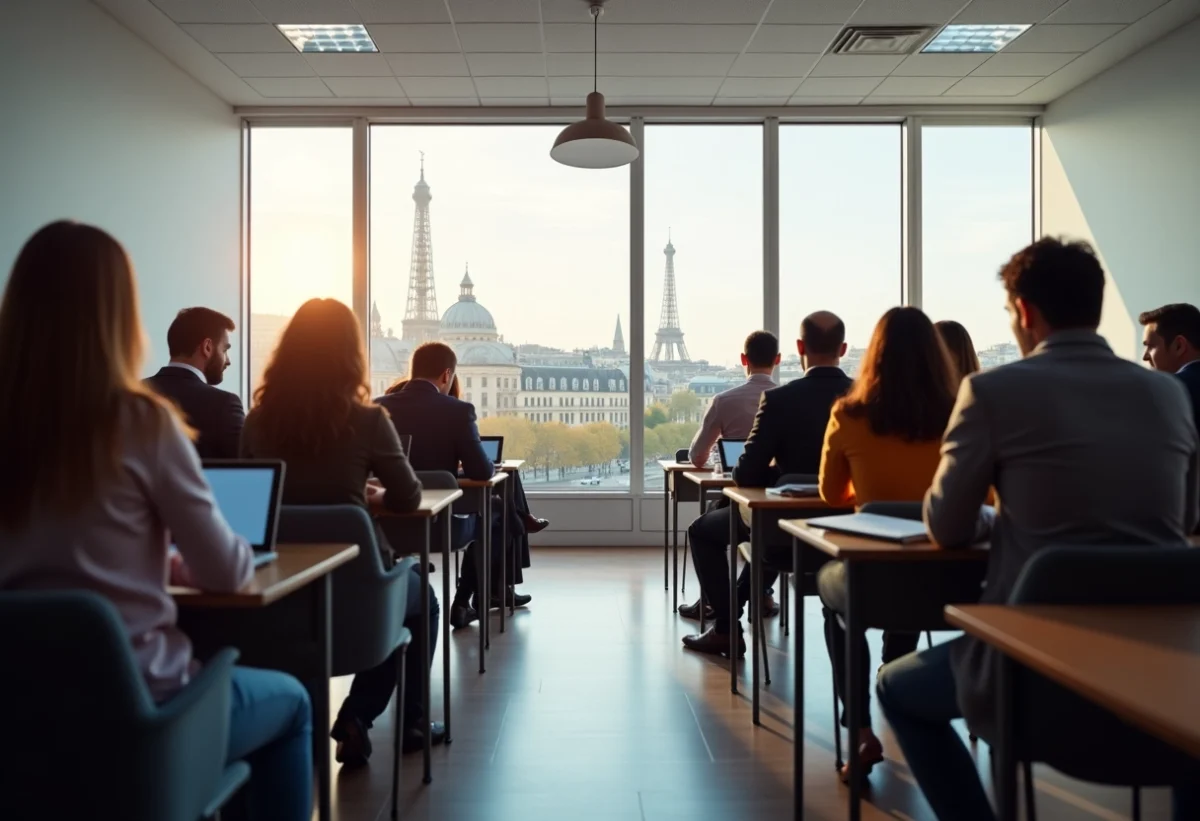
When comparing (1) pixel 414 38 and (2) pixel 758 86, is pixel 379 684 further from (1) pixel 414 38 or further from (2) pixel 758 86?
(2) pixel 758 86

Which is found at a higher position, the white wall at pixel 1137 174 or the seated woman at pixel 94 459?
the white wall at pixel 1137 174

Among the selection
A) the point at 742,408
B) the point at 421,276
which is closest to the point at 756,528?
the point at 742,408

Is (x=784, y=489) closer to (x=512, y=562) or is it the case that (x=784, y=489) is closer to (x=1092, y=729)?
(x=1092, y=729)

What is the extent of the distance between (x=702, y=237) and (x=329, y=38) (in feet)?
9.95

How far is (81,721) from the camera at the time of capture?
1.14 meters

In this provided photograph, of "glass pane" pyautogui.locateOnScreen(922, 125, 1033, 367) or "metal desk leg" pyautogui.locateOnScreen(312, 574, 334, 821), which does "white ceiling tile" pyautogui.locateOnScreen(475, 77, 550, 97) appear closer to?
"glass pane" pyautogui.locateOnScreen(922, 125, 1033, 367)

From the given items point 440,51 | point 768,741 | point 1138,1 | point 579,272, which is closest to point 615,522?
point 579,272

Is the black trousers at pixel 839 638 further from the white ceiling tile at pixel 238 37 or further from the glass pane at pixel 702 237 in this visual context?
the white ceiling tile at pixel 238 37

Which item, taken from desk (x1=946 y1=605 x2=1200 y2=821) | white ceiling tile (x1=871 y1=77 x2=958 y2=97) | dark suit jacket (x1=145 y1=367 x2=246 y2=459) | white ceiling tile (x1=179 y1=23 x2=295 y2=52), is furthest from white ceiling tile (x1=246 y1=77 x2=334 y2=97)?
desk (x1=946 y1=605 x2=1200 y2=821)

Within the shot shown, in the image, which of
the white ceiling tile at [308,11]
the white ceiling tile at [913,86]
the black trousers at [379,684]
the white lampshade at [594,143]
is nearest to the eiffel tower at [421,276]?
the white ceiling tile at [308,11]

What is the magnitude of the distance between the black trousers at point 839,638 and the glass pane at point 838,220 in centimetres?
414

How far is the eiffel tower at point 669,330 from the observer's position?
22.4ft

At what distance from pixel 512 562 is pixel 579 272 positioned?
9.82 feet

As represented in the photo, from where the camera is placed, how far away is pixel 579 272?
687 centimetres
